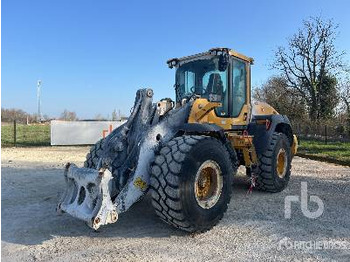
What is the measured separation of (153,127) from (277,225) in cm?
204

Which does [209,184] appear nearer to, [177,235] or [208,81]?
[177,235]

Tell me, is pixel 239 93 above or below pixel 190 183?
above

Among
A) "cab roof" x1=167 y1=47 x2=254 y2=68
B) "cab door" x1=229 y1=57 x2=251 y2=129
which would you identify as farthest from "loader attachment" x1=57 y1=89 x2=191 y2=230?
"cab door" x1=229 y1=57 x2=251 y2=129

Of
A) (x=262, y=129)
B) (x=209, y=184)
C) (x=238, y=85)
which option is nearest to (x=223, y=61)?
(x=238, y=85)

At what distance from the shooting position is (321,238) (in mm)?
4457

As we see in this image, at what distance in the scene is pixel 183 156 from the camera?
434 centimetres

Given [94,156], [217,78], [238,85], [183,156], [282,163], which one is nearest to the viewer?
[183,156]

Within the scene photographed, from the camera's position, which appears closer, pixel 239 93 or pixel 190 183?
pixel 190 183

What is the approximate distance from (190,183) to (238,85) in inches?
114

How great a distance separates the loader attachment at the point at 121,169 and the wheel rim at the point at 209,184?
64 centimetres

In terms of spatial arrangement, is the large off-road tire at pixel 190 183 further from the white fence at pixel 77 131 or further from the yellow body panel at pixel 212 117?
the white fence at pixel 77 131

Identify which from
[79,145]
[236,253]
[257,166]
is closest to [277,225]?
[236,253]

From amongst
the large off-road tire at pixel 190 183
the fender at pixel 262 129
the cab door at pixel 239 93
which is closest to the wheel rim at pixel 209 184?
the large off-road tire at pixel 190 183

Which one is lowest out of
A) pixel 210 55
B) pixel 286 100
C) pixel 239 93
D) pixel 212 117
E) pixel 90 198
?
pixel 90 198
